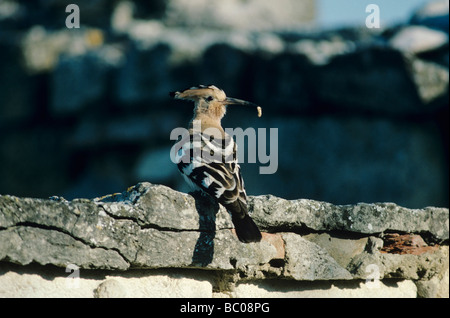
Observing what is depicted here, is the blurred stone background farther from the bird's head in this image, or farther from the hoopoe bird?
the hoopoe bird

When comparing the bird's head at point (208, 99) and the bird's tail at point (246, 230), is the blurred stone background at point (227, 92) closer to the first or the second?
the bird's head at point (208, 99)

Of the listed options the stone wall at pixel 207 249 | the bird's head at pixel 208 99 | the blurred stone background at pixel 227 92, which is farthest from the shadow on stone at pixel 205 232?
the blurred stone background at pixel 227 92

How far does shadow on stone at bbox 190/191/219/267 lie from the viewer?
10.0ft

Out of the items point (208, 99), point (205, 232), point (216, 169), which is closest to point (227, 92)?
point (208, 99)

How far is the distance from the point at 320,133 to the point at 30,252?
6542 mm

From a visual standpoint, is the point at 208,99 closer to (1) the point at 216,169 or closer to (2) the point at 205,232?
(1) the point at 216,169

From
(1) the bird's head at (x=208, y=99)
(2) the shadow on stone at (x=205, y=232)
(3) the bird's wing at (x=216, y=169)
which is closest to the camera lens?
(2) the shadow on stone at (x=205, y=232)

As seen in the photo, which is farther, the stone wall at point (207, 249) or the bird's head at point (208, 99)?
the bird's head at point (208, 99)

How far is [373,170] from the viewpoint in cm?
867

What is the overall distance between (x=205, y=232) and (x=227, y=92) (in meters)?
6.32

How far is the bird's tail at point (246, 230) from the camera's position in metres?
3.08

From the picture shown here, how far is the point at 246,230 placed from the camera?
121 inches
